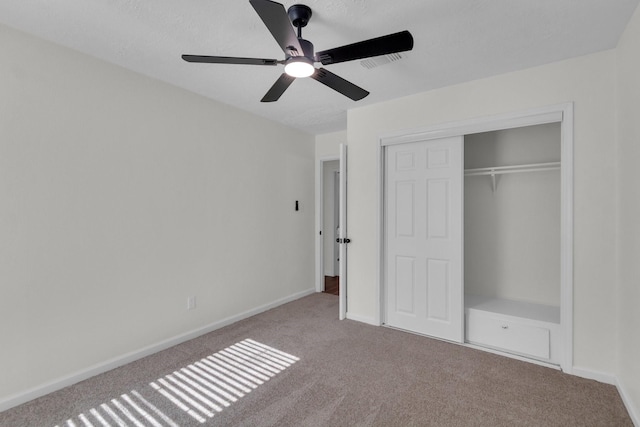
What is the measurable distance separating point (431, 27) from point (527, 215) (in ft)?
7.34

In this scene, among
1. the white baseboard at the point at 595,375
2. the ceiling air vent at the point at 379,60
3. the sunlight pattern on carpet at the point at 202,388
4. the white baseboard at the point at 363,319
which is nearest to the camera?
the sunlight pattern on carpet at the point at 202,388

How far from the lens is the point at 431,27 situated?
2.07 metres

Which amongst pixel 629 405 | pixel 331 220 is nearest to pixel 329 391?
pixel 629 405

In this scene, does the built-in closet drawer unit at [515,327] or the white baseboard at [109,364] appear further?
the built-in closet drawer unit at [515,327]

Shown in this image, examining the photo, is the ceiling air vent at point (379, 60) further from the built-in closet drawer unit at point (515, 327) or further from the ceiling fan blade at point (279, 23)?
the built-in closet drawer unit at point (515, 327)

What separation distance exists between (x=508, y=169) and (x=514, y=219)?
1.78 ft

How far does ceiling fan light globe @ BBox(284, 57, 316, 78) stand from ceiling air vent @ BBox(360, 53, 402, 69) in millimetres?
795

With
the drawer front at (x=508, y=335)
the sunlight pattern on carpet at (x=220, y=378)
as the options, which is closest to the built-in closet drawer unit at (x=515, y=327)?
the drawer front at (x=508, y=335)

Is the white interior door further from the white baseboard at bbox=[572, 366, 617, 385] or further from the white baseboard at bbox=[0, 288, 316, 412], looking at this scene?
the white baseboard at bbox=[572, 366, 617, 385]

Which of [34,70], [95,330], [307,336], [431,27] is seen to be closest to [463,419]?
[307,336]

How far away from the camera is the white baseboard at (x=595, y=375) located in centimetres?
232

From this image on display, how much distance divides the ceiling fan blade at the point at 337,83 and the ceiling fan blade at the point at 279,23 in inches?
10.8

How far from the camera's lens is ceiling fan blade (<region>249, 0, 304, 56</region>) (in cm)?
136

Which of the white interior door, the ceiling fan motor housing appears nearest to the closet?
the white interior door
